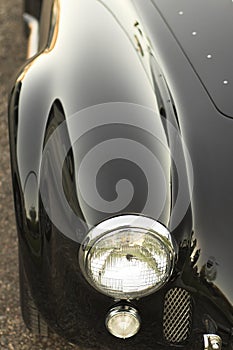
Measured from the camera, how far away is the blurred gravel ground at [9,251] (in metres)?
2.50

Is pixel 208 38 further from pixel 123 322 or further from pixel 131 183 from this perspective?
pixel 123 322

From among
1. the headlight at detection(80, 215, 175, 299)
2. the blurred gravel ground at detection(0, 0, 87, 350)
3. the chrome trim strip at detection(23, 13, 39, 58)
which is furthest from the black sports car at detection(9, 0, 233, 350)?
the chrome trim strip at detection(23, 13, 39, 58)

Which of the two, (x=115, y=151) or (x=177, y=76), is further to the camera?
(x=177, y=76)

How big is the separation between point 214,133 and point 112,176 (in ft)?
1.04

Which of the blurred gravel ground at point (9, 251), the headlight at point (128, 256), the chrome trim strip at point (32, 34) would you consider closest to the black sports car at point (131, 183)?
the headlight at point (128, 256)

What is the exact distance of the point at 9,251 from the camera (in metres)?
2.83

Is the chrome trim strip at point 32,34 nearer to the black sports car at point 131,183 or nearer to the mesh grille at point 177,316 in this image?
the black sports car at point 131,183

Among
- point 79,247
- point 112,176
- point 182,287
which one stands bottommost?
point 182,287

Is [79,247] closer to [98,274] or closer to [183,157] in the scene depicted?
[98,274]

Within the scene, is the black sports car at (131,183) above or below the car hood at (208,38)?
below

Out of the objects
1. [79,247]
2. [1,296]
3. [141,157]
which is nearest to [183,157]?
[141,157]

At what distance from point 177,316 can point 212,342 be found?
11cm

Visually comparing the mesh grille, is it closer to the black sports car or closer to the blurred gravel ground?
the black sports car

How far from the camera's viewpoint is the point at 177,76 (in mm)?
2104
